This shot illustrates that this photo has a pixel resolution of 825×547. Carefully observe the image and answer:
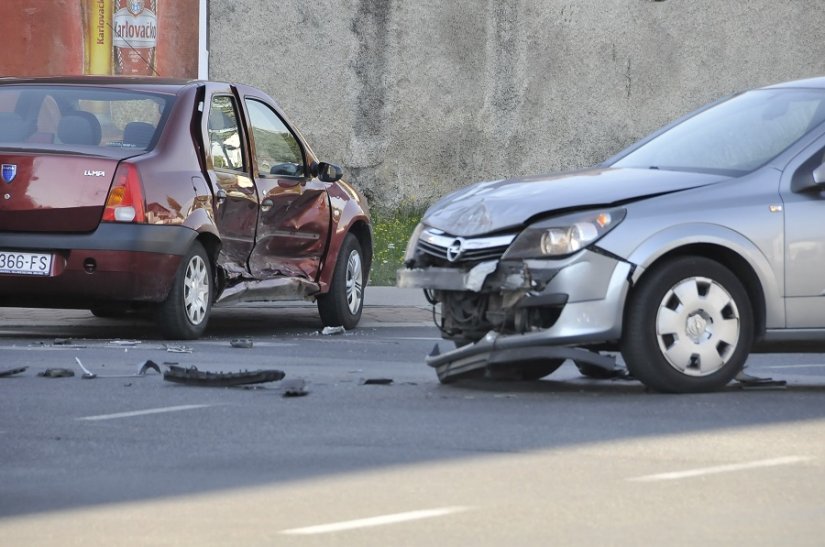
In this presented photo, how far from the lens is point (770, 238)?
27.7 feet

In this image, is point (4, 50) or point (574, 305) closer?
point (574, 305)

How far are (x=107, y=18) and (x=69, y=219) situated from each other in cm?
993

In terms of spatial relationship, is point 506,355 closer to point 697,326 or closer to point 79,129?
point 697,326

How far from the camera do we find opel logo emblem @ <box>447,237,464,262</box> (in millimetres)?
8430

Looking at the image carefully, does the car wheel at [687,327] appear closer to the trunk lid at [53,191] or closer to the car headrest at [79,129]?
the trunk lid at [53,191]

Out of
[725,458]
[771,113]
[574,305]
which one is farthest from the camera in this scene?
[771,113]

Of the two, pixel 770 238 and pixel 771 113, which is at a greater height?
pixel 771 113

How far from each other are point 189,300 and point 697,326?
4087 millimetres

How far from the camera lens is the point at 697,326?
828cm

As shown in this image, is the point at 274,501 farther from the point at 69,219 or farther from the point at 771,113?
the point at 69,219

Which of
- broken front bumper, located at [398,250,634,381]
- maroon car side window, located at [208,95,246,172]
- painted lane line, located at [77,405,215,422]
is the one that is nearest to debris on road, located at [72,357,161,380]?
painted lane line, located at [77,405,215,422]

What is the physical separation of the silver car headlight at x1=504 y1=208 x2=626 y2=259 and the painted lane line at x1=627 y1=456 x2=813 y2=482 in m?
1.90

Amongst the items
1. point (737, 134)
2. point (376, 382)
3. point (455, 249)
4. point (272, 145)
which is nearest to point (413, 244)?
point (455, 249)

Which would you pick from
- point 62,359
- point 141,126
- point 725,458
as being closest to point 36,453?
point 725,458
